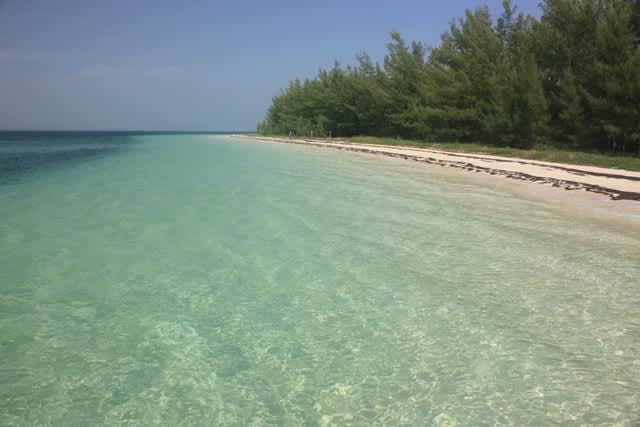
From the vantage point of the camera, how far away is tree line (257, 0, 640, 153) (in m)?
19.9

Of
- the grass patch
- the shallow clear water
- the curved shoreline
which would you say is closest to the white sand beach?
the curved shoreline

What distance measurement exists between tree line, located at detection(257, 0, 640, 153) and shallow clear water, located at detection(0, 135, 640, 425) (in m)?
14.8

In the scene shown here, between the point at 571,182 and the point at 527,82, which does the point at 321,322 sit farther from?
the point at 527,82

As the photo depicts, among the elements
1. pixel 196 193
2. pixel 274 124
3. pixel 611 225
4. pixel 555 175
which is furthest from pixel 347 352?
pixel 274 124

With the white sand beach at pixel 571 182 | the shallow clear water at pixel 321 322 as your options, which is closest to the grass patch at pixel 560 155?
the white sand beach at pixel 571 182

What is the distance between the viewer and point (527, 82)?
24.8 m

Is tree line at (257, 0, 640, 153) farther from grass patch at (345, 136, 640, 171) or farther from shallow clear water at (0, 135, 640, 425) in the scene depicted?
shallow clear water at (0, 135, 640, 425)

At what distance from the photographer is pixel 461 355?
374 centimetres

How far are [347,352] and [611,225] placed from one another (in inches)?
283

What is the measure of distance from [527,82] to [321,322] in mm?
24707

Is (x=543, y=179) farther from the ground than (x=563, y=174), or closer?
closer

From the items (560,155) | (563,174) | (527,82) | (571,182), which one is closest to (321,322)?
(571,182)

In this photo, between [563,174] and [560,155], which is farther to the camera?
[560,155]

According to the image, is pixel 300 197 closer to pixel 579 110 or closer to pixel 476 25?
pixel 579 110
